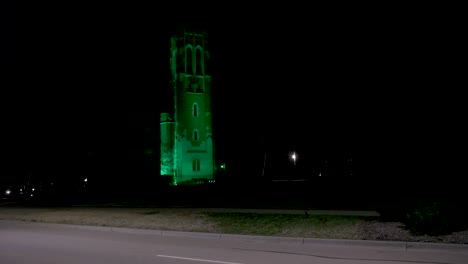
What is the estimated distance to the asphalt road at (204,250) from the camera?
34.4 ft

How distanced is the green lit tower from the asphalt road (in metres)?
62.1

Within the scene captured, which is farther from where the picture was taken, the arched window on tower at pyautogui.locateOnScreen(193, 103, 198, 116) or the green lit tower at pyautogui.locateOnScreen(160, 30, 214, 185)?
the arched window on tower at pyautogui.locateOnScreen(193, 103, 198, 116)

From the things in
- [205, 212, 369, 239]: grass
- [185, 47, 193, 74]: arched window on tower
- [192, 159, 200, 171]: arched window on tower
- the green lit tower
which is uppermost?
[185, 47, 193, 74]: arched window on tower

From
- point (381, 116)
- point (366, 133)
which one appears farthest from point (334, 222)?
point (366, 133)

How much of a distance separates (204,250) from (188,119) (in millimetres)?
68023

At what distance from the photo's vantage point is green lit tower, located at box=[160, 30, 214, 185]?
A: 7825cm

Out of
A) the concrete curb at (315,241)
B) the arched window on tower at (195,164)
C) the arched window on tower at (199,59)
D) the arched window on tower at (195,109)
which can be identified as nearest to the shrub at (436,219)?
the concrete curb at (315,241)

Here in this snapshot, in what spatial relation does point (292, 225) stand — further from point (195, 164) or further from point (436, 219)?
point (195, 164)

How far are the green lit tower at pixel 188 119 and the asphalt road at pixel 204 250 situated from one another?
6207 cm

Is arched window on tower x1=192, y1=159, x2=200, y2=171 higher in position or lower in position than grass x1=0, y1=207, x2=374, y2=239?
higher

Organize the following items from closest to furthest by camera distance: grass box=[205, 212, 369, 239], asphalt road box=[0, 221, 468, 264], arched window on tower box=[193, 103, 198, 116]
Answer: asphalt road box=[0, 221, 468, 264]
grass box=[205, 212, 369, 239]
arched window on tower box=[193, 103, 198, 116]

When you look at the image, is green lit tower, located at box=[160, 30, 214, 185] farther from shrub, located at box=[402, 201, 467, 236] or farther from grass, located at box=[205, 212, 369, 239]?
shrub, located at box=[402, 201, 467, 236]

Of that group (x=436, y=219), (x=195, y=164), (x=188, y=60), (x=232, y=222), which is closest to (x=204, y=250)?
(x=232, y=222)

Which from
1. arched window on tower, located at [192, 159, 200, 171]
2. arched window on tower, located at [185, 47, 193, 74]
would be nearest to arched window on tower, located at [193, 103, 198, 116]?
arched window on tower, located at [185, 47, 193, 74]
